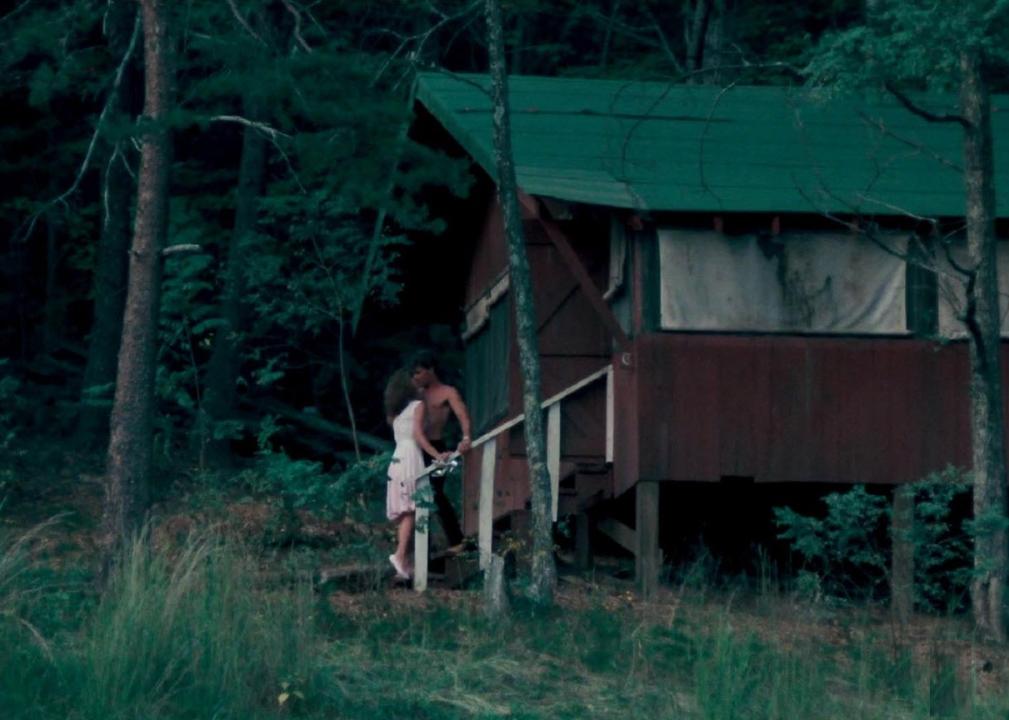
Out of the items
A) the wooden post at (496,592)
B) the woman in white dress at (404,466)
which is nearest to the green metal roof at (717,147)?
the woman in white dress at (404,466)

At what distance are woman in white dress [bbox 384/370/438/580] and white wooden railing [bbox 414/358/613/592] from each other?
0.12m

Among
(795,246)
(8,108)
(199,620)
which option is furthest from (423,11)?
(199,620)

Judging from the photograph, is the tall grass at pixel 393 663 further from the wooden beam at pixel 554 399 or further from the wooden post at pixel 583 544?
the wooden post at pixel 583 544

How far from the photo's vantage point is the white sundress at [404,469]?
1358cm

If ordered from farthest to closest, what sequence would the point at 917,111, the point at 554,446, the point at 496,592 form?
the point at 554,446 < the point at 917,111 < the point at 496,592

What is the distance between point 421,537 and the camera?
13.3 meters

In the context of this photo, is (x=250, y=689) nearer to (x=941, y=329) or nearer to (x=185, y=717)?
(x=185, y=717)

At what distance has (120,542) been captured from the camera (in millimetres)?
12312

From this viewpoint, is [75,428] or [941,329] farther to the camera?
[75,428]

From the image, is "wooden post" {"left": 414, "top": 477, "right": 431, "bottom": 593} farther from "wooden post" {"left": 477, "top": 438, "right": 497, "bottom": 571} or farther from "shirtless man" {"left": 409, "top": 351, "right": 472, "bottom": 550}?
"wooden post" {"left": 477, "top": 438, "right": 497, "bottom": 571}

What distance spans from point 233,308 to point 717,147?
9.56m

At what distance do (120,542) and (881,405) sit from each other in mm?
6351

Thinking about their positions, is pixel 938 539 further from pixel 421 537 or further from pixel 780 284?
pixel 421 537

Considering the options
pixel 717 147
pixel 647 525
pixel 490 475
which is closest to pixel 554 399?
pixel 490 475
